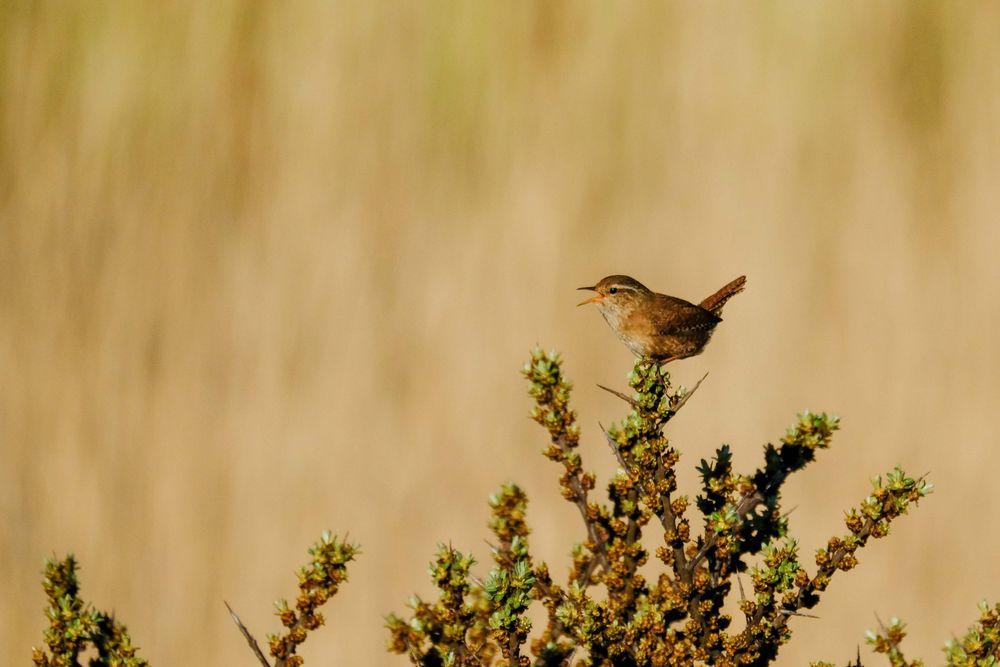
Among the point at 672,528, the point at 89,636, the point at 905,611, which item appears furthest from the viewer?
the point at 905,611

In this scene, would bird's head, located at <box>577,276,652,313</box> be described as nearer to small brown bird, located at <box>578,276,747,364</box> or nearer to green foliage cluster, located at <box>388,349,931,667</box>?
small brown bird, located at <box>578,276,747,364</box>

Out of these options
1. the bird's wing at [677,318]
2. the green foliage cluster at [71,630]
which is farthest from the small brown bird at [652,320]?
the green foliage cluster at [71,630]

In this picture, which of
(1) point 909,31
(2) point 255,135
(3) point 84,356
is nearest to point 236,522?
(3) point 84,356

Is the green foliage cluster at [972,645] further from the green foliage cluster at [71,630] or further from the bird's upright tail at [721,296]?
the bird's upright tail at [721,296]

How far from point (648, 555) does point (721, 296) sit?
1.91 meters

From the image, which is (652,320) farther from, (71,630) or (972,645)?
(71,630)

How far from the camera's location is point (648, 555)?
2330mm

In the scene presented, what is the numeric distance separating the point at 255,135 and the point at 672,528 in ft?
11.8

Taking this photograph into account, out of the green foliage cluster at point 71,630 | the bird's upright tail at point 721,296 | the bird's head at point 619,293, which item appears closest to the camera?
the green foliage cluster at point 71,630

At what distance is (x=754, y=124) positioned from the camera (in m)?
5.24

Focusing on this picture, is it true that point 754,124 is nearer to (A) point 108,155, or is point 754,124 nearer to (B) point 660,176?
(B) point 660,176

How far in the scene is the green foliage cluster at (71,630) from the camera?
2.33 metres

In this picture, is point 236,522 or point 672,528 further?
point 236,522

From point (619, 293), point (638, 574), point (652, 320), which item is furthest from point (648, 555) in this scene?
point (619, 293)
